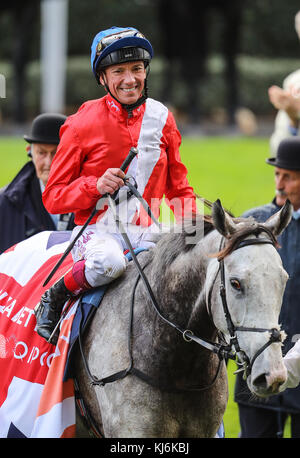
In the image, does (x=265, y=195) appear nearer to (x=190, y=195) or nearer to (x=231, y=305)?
(x=190, y=195)

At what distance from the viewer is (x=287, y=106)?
5.84 metres

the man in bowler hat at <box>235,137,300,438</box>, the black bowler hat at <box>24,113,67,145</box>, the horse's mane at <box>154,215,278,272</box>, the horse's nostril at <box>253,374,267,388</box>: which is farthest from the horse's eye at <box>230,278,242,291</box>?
the black bowler hat at <box>24,113,67,145</box>

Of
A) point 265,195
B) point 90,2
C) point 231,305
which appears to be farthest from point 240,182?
point 90,2

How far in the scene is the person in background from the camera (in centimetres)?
580

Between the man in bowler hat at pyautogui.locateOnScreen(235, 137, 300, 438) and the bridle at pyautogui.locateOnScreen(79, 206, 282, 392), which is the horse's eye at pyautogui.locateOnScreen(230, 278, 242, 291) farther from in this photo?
the man in bowler hat at pyautogui.locateOnScreen(235, 137, 300, 438)

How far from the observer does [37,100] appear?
24.3 meters

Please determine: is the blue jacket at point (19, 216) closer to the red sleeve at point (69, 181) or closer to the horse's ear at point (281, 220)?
the red sleeve at point (69, 181)

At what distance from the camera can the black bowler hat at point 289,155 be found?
14.2 ft

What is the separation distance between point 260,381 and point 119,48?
5.29 feet

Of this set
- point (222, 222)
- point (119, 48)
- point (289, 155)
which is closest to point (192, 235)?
point (222, 222)

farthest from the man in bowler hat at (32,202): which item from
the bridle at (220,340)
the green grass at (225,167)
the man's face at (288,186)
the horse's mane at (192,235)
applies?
the green grass at (225,167)

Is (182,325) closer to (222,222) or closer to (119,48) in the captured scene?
(222,222)

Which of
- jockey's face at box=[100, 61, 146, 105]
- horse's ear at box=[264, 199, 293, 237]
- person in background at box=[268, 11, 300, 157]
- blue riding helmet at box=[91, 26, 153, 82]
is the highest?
blue riding helmet at box=[91, 26, 153, 82]

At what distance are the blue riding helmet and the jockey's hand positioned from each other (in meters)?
0.52
